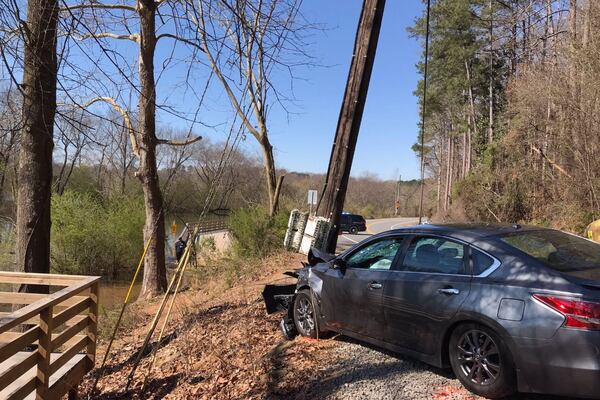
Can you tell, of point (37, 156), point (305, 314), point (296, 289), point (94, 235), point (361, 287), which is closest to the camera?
point (361, 287)

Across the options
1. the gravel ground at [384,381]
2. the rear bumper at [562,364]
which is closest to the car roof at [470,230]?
the rear bumper at [562,364]

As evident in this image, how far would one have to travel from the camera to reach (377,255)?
19.5 ft

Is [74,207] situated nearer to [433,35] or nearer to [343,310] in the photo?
[343,310]

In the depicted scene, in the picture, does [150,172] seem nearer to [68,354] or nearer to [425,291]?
[68,354]

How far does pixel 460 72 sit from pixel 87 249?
34023 mm

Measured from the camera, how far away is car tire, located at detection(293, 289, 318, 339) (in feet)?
21.6

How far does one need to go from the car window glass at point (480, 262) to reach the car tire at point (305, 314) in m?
2.41

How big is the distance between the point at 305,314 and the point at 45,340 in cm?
309

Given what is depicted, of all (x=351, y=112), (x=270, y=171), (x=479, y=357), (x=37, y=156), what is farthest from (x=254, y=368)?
(x=270, y=171)

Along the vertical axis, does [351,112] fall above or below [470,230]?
above

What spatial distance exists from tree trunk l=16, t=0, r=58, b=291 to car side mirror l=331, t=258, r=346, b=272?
13.5 feet

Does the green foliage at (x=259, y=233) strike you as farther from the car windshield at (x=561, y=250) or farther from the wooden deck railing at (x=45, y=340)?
the car windshield at (x=561, y=250)

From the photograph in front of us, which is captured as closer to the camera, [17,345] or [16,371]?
[17,345]

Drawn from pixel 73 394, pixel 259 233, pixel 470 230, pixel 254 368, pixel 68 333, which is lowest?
pixel 73 394
